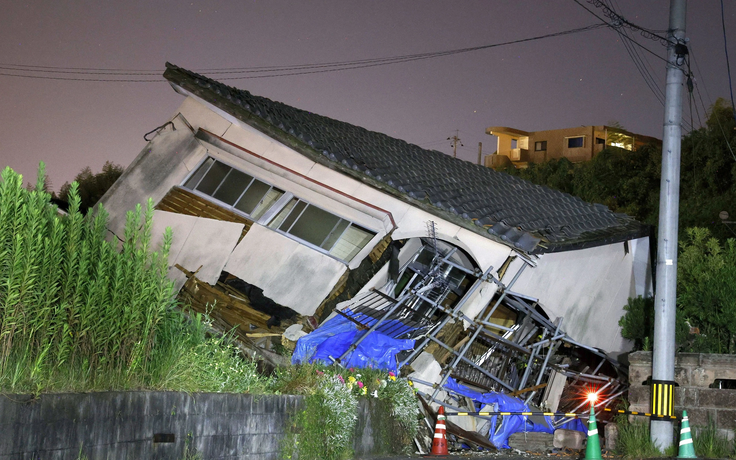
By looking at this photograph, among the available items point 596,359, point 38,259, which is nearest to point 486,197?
point 596,359

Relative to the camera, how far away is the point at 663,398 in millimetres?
11898

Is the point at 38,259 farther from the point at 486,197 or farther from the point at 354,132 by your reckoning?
the point at 354,132

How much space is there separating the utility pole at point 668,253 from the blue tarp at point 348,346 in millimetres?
5123

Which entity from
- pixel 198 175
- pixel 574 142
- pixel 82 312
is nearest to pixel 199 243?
pixel 198 175

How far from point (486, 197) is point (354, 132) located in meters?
5.46

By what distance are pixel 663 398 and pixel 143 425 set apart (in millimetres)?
8192

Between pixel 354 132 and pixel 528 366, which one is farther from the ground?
pixel 354 132

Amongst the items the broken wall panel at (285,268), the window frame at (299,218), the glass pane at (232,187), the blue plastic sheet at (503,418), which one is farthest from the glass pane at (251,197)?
the blue plastic sheet at (503,418)

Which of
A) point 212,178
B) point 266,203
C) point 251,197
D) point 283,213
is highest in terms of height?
point 212,178

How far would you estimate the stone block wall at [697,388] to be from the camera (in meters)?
12.7

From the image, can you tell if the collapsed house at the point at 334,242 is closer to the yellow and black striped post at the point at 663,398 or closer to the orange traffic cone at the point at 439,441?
the orange traffic cone at the point at 439,441

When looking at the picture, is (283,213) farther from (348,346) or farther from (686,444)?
(686,444)

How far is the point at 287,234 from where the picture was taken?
16438mm

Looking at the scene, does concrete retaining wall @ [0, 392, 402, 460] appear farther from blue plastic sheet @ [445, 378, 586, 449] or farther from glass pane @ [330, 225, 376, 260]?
blue plastic sheet @ [445, 378, 586, 449]
